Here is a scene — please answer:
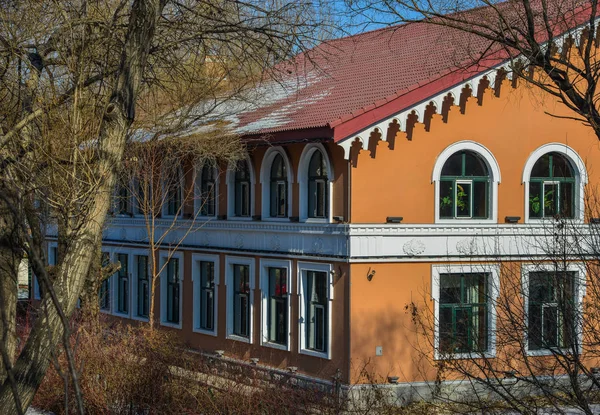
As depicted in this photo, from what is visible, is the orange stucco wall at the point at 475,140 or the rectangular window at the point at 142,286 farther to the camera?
the rectangular window at the point at 142,286

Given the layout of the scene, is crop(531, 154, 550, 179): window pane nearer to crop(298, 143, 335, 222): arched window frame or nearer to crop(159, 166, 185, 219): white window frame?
crop(298, 143, 335, 222): arched window frame

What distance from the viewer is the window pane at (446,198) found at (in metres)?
20.0

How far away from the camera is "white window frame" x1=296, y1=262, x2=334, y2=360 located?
19547 mm

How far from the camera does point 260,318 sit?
2167 centimetres

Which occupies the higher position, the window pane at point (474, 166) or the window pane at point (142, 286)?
the window pane at point (474, 166)

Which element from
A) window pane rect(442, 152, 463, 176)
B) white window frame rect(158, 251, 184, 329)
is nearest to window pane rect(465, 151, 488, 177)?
window pane rect(442, 152, 463, 176)

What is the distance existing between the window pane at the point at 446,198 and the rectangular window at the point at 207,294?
255 inches

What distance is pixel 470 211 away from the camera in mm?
20234

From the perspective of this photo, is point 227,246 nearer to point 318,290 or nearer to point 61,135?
point 318,290

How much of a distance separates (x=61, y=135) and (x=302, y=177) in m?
7.06

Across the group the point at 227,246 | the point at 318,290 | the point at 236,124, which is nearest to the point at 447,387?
the point at 318,290

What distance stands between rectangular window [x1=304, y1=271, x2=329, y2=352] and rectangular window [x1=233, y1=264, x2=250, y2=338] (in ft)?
7.77

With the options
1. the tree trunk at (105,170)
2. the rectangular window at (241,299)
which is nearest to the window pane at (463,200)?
the rectangular window at (241,299)

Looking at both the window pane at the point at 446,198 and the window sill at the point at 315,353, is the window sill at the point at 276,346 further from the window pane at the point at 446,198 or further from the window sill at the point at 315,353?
the window pane at the point at 446,198
